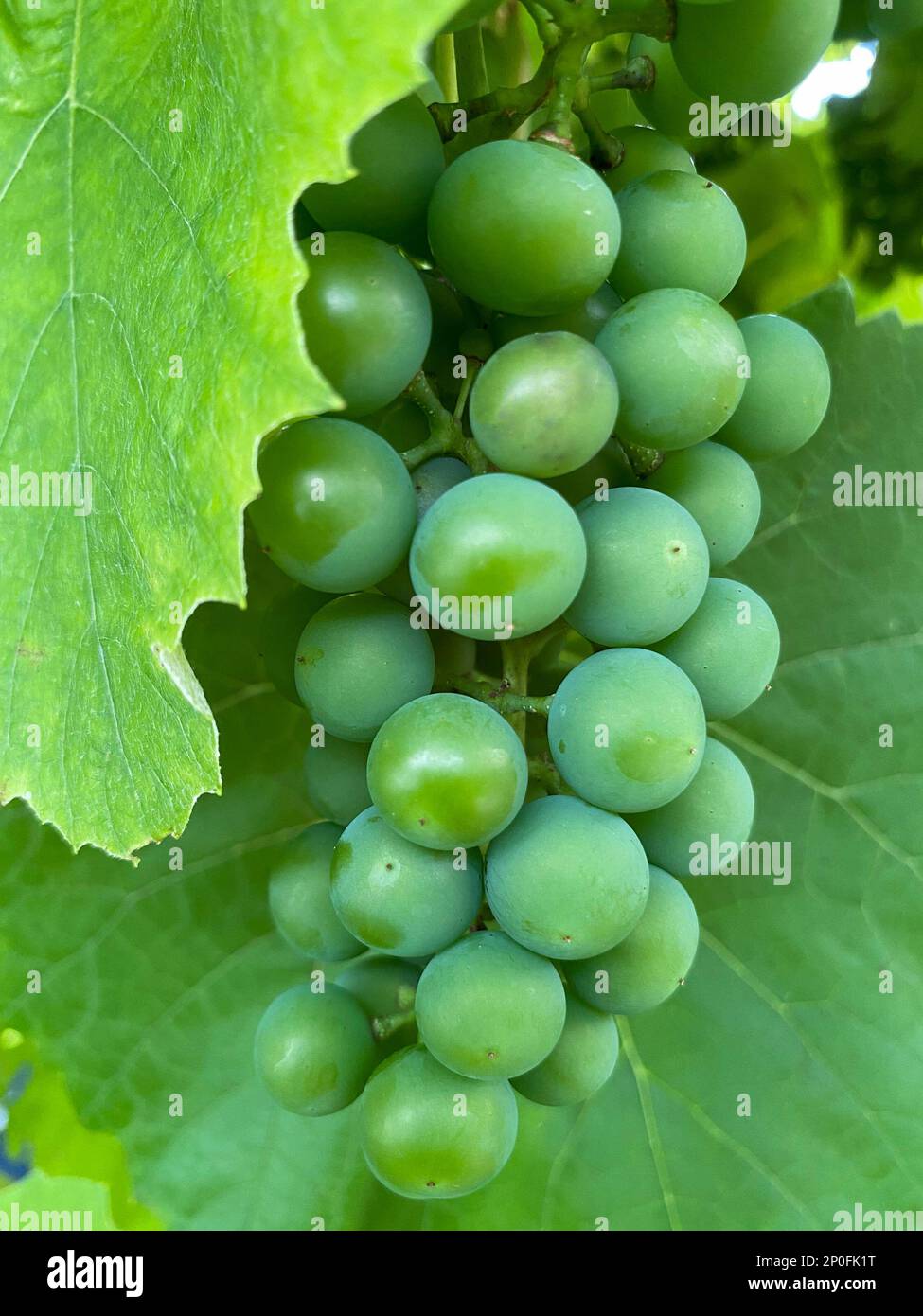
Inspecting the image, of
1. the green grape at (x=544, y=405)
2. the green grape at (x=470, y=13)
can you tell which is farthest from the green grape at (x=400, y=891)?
the green grape at (x=470, y=13)

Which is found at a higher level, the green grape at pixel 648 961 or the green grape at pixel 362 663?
the green grape at pixel 362 663

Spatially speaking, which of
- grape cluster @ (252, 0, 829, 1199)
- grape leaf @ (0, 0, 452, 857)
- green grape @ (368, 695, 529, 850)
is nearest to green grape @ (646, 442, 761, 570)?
grape cluster @ (252, 0, 829, 1199)

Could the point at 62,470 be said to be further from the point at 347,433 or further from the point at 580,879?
the point at 580,879

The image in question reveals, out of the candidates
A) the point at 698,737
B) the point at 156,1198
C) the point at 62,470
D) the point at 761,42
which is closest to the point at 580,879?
the point at 698,737

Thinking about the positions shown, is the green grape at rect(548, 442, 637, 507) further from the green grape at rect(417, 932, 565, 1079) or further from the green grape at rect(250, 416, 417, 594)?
the green grape at rect(417, 932, 565, 1079)

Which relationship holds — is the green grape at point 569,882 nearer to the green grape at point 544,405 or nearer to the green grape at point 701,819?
the green grape at point 701,819

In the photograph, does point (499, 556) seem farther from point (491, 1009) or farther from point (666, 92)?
point (666, 92)

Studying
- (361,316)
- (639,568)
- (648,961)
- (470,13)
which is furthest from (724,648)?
(470,13)
